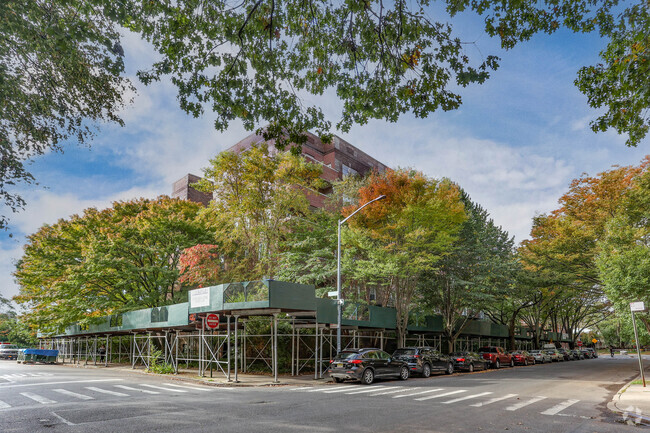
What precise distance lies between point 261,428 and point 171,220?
1087 inches

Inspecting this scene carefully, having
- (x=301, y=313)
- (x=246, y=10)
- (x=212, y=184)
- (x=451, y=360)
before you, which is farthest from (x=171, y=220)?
(x=246, y=10)

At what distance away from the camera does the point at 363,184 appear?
33.1 m

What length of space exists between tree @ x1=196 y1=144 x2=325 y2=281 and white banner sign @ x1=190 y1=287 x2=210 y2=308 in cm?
781

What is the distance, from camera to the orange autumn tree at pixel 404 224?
2547 centimetres

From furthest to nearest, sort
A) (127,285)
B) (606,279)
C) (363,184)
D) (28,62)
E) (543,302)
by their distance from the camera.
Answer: (543,302) → (127,285) → (363,184) → (606,279) → (28,62)

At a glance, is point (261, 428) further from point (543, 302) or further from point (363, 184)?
point (543, 302)

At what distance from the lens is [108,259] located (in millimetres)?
31547

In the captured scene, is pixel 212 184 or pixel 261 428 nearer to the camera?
pixel 261 428

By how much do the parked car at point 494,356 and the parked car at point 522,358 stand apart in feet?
7.34

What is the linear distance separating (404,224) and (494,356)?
1602 cm

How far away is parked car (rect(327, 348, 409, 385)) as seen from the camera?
1947 cm

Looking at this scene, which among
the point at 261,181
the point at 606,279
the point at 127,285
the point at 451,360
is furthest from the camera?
the point at 127,285

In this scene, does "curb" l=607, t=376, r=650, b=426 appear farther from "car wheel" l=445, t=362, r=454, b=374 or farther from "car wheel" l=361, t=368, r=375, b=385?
"car wheel" l=445, t=362, r=454, b=374

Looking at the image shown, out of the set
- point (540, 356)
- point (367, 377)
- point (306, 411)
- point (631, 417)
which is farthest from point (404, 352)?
point (540, 356)
